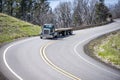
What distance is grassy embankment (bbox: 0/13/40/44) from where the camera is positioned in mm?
44156

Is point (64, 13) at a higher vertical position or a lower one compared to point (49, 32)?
higher

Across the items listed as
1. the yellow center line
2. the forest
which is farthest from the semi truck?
the forest

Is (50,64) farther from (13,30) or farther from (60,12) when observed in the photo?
(60,12)

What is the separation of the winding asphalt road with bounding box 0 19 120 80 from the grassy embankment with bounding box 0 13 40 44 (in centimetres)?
A: 799

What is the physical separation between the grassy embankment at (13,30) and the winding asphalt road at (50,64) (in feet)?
26.2

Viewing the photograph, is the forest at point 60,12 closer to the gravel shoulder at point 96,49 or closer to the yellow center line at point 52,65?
the gravel shoulder at point 96,49

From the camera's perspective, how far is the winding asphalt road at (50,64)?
21.8m

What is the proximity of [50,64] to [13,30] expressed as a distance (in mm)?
25139

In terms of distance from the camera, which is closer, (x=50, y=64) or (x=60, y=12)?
(x=50, y=64)

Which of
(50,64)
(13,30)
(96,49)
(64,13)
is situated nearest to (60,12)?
(64,13)

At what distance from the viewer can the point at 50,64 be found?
2555cm

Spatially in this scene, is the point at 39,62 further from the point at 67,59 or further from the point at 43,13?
the point at 43,13

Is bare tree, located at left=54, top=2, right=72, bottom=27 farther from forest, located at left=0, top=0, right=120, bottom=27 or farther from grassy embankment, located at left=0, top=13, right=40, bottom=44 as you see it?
grassy embankment, located at left=0, top=13, right=40, bottom=44

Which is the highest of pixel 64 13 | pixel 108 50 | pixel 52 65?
pixel 64 13
